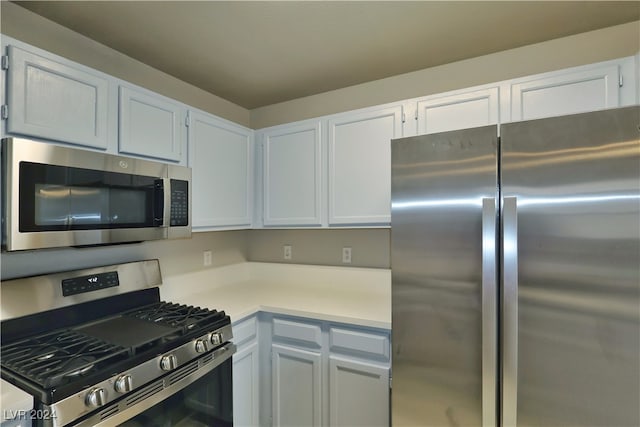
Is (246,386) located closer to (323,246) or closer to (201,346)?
(201,346)

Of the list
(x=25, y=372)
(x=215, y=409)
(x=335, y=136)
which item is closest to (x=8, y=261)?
(x=25, y=372)

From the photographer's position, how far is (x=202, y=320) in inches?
57.8

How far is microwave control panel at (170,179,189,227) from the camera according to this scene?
1621 mm

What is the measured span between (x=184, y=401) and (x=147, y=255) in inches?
35.7

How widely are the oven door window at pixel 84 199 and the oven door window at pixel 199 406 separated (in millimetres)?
769

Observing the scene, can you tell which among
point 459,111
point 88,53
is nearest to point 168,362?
point 88,53

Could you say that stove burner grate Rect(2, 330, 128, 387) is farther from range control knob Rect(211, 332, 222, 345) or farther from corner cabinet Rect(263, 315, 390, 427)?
corner cabinet Rect(263, 315, 390, 427)

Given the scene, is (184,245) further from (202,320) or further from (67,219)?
(67,219)

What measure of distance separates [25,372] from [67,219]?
0.53m

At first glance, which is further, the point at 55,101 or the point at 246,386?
the point at 246,386

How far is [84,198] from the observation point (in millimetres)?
1264

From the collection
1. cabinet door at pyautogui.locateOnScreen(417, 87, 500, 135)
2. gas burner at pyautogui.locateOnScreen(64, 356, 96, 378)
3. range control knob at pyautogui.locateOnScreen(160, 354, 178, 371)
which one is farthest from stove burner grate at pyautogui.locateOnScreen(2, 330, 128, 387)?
cabinet door at pyautogui.locateOnScreen(417, 87, 500, 135)

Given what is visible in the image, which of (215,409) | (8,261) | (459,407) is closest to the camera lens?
(459,407)

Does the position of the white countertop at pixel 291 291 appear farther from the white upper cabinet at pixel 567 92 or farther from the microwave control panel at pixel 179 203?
the white upper cabinet at pixel 567 92
